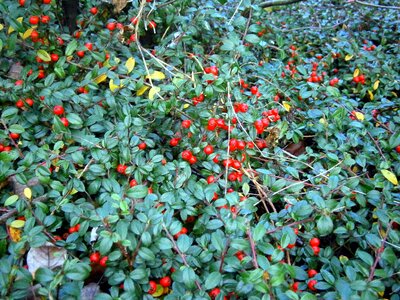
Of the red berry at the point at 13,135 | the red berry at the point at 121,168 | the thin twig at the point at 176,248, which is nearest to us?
the thin twig at the point at 176,248

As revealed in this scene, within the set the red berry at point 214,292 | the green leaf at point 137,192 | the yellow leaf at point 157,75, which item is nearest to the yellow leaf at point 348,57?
the yellow leaf at point 157,75

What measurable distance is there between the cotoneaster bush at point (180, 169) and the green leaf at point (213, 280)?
10mm

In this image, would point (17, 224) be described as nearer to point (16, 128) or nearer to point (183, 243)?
point (16, 128)

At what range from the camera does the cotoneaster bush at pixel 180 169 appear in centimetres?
135

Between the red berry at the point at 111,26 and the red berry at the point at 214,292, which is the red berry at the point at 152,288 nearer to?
the red berry at the point at 214,292

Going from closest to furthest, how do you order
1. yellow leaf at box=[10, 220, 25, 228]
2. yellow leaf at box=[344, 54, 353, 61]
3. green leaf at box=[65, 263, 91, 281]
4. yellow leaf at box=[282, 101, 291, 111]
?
green leaf at box=[65, 263, 91, 281], yellow leaf at box=[10, 220, 25, 228], yellow leaf at box=[282, 101, 291, 111], yellow leaf at box=[344, 54, 353, 61]

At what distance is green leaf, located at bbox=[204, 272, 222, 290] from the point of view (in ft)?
4.14

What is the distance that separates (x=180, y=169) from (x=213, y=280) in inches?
23.3

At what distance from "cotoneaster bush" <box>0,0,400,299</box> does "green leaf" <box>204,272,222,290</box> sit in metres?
0.01

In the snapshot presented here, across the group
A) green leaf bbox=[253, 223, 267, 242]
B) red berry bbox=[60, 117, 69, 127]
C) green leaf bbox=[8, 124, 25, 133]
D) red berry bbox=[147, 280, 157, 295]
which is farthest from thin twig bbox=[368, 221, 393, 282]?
green leaf bbox=[8, 124, 25, 133]

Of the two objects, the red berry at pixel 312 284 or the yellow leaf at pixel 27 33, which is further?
the yellow leaf at pixel 27 33

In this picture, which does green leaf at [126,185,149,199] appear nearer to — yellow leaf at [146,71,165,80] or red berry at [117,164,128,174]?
red berry at [117,164,128,174]

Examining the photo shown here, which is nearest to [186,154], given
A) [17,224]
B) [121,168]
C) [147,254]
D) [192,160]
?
[192,160]

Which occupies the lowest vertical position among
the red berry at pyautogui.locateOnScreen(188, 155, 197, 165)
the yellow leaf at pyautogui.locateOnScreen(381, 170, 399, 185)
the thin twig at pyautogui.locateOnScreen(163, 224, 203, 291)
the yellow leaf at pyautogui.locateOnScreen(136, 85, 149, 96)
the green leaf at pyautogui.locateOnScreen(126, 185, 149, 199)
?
the thin twig at pyautogui.locateOnScreen(163, 224, 203, 291)
